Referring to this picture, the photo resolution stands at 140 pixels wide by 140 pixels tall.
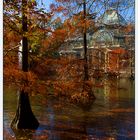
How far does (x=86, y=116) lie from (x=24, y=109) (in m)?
0.32

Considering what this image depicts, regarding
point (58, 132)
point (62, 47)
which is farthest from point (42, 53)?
point (58, 132)

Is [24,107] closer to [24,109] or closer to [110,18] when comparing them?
[24,109]

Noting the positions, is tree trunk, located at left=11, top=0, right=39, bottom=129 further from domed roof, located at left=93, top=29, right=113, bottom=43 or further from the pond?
domed roof, located at left=93, top=29, right=113, bottom=43

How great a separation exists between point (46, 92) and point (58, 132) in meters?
0.21

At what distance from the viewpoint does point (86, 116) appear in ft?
7.29

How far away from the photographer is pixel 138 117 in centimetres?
225

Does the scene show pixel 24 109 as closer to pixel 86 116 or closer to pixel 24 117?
pixel 24 117

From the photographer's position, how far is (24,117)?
7.20ft

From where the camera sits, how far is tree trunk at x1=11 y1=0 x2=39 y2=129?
2189 millimetres

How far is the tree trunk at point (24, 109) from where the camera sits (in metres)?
2.19

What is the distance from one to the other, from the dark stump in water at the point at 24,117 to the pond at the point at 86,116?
0.07ft

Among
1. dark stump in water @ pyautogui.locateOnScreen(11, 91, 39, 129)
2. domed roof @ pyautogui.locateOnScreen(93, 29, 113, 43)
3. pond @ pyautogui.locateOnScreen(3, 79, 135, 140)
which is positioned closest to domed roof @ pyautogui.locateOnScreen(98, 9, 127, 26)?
domed roof @ pyautogui.locateOnScreen(93, 29, 113, 43)

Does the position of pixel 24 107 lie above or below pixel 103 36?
below

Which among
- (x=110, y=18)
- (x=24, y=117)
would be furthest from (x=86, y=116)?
(x=110, y=18)
